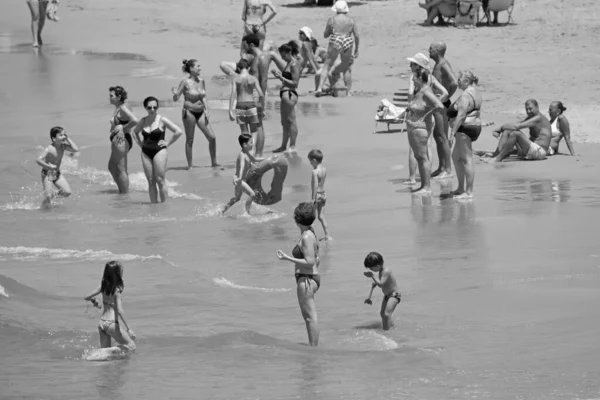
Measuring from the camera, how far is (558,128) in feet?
59.7

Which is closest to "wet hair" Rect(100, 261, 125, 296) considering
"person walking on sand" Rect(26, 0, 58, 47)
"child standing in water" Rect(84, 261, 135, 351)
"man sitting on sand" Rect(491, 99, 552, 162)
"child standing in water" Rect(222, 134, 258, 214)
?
"child standing in water" Rect(84, 261, 135, 351)

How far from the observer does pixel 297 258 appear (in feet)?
34.2

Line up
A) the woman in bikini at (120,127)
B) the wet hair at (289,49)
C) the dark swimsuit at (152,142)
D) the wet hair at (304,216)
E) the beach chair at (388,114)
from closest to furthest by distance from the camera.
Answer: the wet hair at (304,216)
the dark swimsuit at (152,142)
the woman in bikini at (120,127)
the wet hair at (289,49)
the beach chair at (388,114)

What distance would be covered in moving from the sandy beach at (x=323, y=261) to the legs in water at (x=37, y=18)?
5.51 m

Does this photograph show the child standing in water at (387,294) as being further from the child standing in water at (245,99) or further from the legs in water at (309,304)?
the child standing in water at (245,99)

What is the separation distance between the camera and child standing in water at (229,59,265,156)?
18172mm

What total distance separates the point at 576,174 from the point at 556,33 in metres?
12.3

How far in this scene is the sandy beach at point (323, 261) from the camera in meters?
9.70

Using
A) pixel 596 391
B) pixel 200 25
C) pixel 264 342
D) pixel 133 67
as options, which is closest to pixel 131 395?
pixel 264 342

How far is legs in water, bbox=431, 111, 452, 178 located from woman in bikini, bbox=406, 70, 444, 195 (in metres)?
0.71

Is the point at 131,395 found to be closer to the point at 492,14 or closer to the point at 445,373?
the point at 445,373

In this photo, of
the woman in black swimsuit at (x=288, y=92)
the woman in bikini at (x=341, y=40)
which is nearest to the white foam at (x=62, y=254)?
the woman in black swimsuit at (x=288, y=92)

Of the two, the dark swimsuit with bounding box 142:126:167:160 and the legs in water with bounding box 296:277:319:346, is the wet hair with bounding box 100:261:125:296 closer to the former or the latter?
the legs in water with bounding box 296:277:319:346

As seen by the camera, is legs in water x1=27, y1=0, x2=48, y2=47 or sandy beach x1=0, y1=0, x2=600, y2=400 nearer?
sandy beach x1=0, y1=0, x2=600, y2=400
